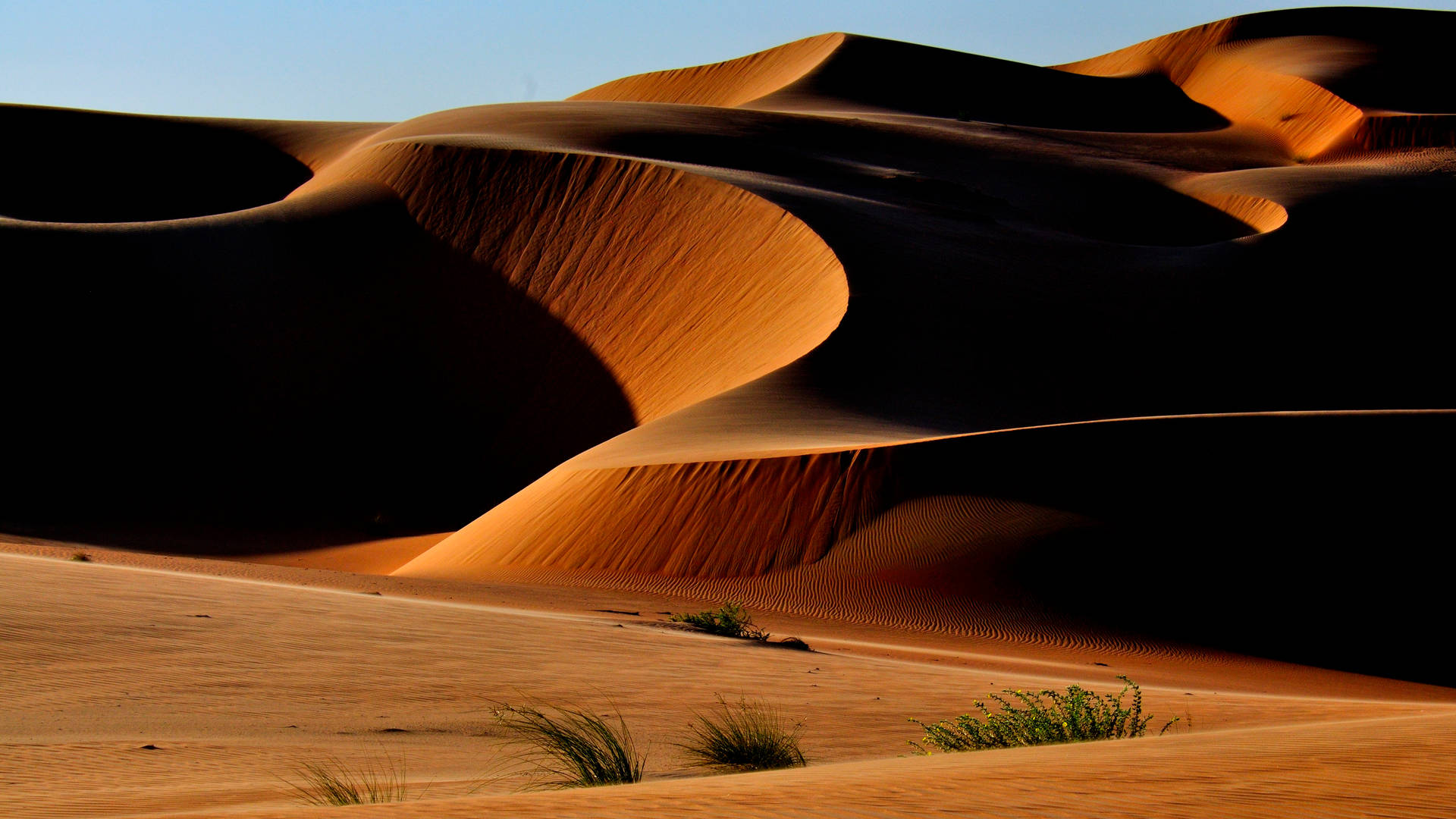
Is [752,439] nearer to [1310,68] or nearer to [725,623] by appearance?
[725,623]

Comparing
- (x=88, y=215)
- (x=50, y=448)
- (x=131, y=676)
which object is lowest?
(x=131, y=676)

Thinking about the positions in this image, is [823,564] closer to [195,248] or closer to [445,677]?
[445,677]

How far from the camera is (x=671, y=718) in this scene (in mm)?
8344

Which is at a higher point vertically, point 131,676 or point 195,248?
point 195,248

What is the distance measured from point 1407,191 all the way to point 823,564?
31.1 metres

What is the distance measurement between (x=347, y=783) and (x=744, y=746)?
1.97 m

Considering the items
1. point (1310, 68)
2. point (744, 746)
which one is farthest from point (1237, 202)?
point (744, 746)

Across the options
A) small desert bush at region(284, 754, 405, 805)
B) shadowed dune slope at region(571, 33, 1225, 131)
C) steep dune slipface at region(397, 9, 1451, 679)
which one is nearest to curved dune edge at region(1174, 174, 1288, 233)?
steep dune slipface at region(397, 9, 1451, 679)

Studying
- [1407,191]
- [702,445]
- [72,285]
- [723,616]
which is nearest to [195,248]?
[72,285]

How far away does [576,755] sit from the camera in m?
6.06

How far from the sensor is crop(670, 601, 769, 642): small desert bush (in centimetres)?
1372

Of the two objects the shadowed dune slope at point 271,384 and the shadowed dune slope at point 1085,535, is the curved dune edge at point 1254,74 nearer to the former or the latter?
the shadowed dune slope at point 271,384

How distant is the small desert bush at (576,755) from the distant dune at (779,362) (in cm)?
943

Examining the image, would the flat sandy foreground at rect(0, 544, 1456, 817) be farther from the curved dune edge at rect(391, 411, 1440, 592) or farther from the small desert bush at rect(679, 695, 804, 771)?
the curved dune edge at rect(391, 411, 1440, 592)
